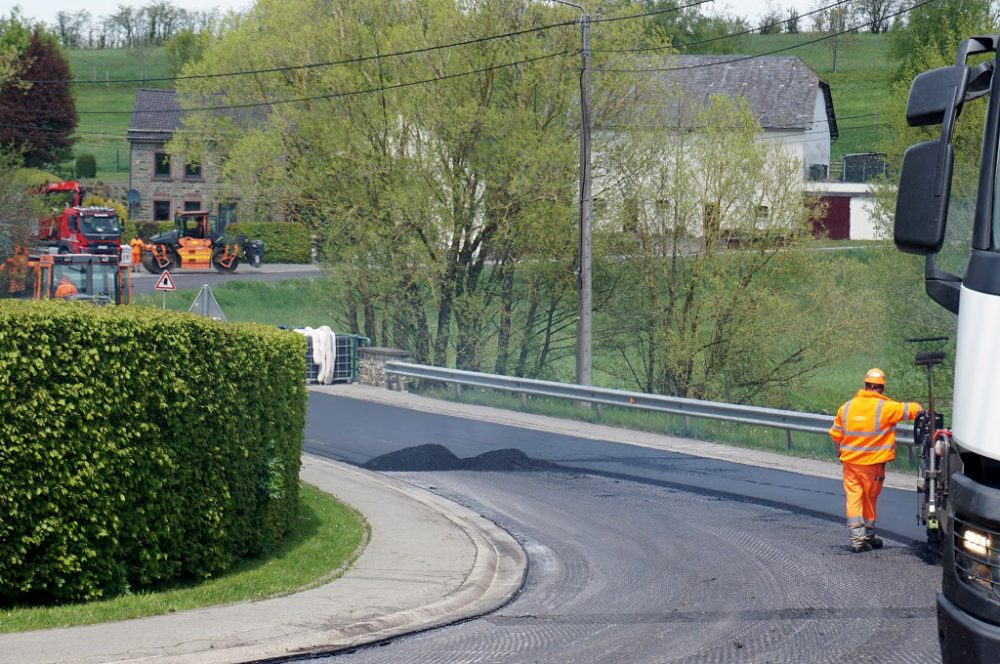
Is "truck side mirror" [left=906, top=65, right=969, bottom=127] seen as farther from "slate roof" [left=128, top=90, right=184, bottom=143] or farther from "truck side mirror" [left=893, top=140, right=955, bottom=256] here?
"slate roof" [left=128, top=90, right=184, bottom=143]

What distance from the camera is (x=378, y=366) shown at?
2834cm

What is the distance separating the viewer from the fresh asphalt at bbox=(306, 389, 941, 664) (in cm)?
812

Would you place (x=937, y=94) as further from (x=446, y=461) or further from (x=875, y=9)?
(x=875, y=9)

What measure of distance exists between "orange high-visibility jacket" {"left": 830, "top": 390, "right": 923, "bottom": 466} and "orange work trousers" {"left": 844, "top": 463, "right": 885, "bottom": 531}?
83 millimetres

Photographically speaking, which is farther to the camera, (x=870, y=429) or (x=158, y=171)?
(x=158, y=171)

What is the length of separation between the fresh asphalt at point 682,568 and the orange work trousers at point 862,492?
314mm

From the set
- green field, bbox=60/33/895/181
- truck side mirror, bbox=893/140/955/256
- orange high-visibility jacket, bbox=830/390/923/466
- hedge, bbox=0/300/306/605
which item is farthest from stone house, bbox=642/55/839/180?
truck side mirror, bbox=893/140/955/256

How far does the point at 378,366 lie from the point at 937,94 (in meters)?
23.2

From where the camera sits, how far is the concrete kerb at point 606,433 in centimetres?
1703

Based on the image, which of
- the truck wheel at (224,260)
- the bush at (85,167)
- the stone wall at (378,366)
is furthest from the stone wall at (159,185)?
the stone wall at (378,366)

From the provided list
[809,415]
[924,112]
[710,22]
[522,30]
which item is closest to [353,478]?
[809,415]

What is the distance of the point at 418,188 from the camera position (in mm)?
30438

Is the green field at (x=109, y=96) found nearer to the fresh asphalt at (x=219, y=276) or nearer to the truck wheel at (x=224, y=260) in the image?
the fresh asphalt at (x=219, y=276)

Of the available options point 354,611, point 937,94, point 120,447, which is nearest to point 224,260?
point 120,447
